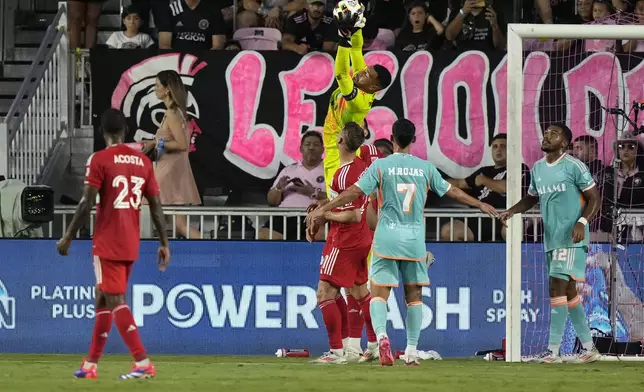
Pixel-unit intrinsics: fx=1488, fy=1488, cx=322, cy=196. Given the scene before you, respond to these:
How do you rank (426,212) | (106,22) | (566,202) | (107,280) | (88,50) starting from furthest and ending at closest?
(106,22), (88,50), (426,212), (566,202), (107,280)

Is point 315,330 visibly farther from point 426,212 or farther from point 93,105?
point 93,105

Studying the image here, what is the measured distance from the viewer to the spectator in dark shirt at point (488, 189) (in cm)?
1795

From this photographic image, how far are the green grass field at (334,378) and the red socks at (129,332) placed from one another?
0.23 metres

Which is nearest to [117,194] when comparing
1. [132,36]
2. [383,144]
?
[383,144]

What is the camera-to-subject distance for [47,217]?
54.6 ft

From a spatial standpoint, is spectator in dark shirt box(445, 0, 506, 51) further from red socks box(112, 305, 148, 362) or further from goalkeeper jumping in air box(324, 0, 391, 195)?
red socks box(112, 305, 148, 362)

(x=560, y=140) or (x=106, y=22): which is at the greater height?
(x=106, y=22)

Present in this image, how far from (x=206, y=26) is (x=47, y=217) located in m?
4.08

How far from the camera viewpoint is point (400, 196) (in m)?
13.1

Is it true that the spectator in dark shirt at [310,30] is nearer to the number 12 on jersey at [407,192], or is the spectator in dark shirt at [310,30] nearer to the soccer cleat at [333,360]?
the soccer cleat at [333,360]

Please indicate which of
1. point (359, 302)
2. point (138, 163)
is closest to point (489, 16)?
point (359, 302)

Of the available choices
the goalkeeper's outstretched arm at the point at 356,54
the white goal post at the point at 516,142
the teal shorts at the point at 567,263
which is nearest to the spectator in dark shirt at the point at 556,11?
the white goal post at the point at 516,142

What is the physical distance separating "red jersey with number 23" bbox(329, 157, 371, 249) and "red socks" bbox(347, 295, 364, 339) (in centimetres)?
78

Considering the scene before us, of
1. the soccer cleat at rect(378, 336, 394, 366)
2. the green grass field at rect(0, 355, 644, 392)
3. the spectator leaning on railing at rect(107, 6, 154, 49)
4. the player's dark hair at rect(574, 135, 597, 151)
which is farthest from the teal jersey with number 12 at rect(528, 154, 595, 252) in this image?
the spectator leaning on railing at rect(107, 6, 154, 49)
